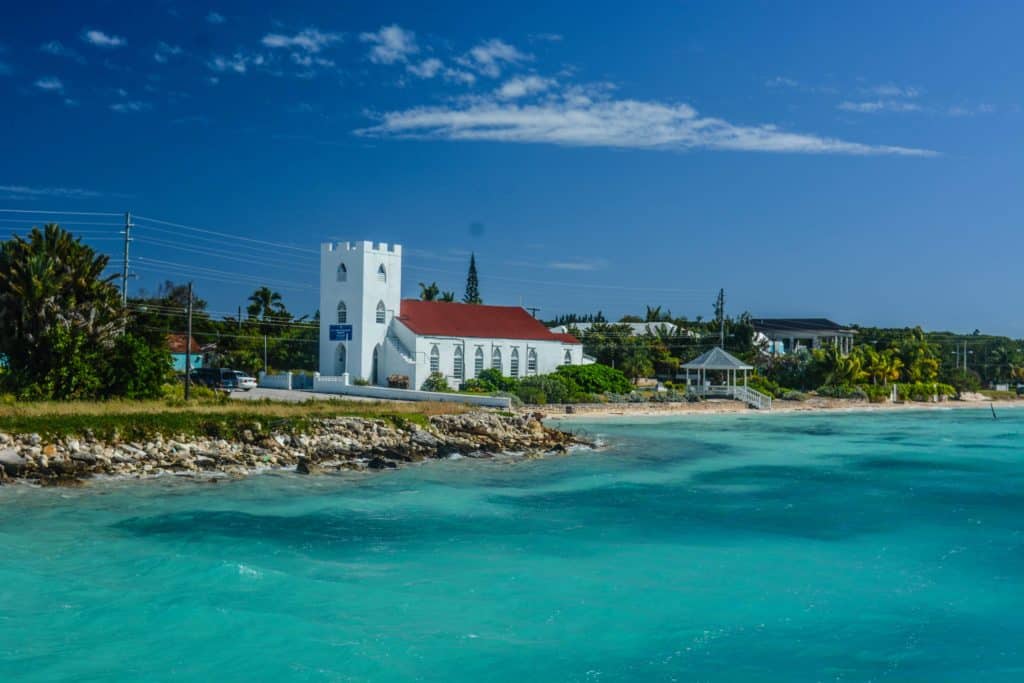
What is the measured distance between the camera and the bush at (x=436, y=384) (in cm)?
4616

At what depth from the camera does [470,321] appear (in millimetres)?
51781

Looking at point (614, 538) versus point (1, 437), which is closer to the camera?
point (614, 538)

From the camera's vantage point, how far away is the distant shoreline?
44844mm

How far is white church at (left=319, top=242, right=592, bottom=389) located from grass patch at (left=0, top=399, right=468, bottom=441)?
1534 centimetres

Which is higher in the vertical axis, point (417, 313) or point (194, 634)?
point (417, 313)

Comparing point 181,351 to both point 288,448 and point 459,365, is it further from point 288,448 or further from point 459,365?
point 288,448

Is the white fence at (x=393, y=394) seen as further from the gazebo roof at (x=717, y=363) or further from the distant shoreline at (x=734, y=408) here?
the gazebo roof at (x=717, y=363)

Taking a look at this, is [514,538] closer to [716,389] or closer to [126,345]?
[126,345]

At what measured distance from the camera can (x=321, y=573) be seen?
550 inches

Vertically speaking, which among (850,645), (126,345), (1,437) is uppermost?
(126,345)

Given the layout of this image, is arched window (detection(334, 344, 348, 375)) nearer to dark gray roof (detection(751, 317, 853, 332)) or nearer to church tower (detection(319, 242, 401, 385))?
church tower (detection(319, 242, 401, 385))

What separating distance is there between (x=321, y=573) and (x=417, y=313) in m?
Answer: 37.0

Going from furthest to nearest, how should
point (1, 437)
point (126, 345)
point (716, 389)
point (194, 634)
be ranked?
1. point (716, 389)
2. point (126, 345)
3. point (1, 437)
4. point (194, 634)

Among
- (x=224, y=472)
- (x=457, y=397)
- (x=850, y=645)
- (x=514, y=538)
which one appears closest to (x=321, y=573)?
(x=514, y=538)
